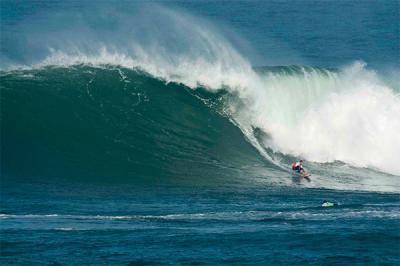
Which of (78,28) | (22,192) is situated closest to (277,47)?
(78,28)

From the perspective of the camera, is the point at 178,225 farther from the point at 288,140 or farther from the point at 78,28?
the point at 78,28

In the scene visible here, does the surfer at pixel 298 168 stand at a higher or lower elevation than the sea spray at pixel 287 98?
lower

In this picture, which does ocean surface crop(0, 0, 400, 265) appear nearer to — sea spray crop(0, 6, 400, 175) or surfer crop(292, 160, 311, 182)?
sea spray crop(0, 6, 400, 175)

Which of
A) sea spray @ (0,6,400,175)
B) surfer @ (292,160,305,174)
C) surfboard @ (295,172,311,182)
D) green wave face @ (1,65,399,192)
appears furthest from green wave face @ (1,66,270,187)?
surfboard @ (295,172,311,182)

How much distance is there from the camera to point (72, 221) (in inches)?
1047

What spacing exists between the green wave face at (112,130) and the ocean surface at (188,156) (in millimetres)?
77

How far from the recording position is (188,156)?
118 ft

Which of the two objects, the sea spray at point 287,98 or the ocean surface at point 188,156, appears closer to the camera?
the ocean surface at point 188,156

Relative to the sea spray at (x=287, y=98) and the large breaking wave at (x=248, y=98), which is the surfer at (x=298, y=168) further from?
the sea spray at (x=287, y=98)

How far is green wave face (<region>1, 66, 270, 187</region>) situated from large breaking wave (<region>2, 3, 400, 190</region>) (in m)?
0.09

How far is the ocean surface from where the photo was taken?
24781mm

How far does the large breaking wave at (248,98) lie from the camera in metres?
38.6

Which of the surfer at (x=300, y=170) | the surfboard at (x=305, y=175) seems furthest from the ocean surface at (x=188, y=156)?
the surfer at (x=300, y=170)

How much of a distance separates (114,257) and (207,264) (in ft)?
7.46
